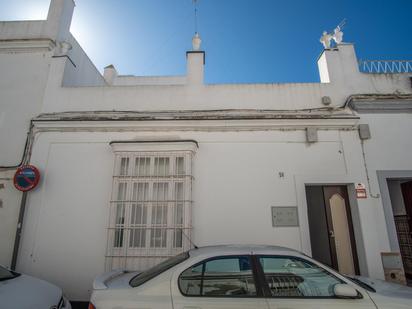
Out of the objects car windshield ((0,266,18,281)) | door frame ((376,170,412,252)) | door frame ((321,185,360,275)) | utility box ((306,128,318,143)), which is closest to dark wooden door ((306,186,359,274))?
door frame ((321,185,360,275))

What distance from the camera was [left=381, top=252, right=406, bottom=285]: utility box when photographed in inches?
196

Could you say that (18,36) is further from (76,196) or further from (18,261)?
(18,261)

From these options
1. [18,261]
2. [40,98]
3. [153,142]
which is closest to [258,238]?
[153,142]

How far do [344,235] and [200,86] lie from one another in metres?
4.90

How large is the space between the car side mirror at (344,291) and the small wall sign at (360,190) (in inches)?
134

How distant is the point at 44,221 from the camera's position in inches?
213

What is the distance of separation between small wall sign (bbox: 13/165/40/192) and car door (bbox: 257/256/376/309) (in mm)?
5020

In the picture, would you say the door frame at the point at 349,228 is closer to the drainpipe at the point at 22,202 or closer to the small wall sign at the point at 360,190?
the small wall sign at the point at 360,190

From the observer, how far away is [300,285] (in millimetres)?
2760

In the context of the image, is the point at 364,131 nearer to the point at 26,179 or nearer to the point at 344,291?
the point at 344,291

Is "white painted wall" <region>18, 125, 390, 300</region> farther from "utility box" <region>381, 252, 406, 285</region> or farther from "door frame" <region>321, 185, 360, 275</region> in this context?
"door frame" <region>321, 185, 360, 275</region>

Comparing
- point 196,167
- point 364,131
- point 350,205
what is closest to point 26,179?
point 196,167

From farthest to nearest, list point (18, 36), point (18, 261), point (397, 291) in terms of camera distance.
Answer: point (18, 36)
point (18, 261)
point (397, 291)

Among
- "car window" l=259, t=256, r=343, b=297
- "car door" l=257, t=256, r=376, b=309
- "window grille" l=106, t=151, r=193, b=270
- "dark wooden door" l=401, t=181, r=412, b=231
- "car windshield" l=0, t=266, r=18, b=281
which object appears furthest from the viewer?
"dark wooden door" l=401, t=181, r=412, b=231
